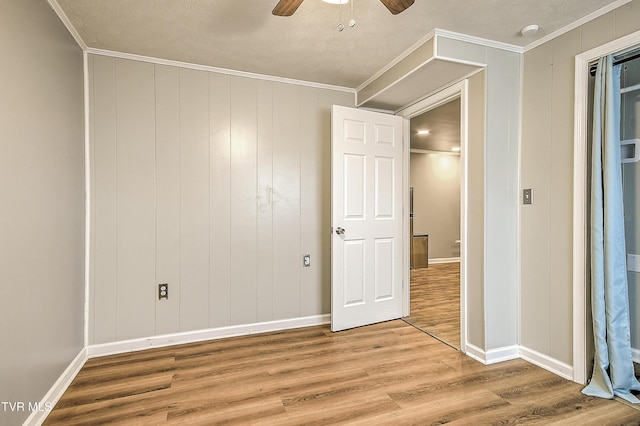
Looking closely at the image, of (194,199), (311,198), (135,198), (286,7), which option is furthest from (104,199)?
(286,7)

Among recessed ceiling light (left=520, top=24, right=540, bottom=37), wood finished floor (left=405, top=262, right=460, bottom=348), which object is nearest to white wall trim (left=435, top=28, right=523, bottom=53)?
recessed ceiling light (left=520, top=24, right=540, bottom=37)

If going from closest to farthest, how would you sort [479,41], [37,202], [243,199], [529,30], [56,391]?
[37,202], [56,391], [529,30], [479,41], [243,199]

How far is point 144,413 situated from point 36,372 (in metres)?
0.61

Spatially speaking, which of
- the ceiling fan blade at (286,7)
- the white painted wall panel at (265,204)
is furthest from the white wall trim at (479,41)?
the white painted wall panel at (265,204)

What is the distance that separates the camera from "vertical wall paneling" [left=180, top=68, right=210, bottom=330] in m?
2.81

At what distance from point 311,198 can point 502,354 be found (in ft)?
6.89

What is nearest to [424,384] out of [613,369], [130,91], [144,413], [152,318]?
[613,369]

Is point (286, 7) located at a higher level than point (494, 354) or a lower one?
higher

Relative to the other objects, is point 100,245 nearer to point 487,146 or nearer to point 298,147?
point 298,147

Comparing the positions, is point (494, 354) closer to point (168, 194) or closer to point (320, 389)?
point (320, 389)

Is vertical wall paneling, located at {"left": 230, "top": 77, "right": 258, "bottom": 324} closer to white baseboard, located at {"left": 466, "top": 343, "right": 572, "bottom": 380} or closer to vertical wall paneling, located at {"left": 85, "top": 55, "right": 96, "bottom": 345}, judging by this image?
vertical wall paneling, located at {"left": 85, "top": 55, "right": 96, "bottom": 345}

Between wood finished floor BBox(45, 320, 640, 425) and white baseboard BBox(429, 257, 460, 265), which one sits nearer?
wood finished floor BBox(45, 320, 640, 425)

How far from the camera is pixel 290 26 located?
2.22 meters

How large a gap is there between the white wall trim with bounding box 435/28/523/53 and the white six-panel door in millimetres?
996
